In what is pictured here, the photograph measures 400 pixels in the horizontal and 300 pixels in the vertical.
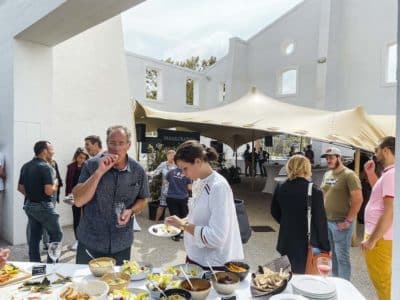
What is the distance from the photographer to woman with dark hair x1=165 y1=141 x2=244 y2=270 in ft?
6.02

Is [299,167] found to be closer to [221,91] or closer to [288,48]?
[288,48]

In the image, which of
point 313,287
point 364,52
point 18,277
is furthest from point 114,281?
point 364,52

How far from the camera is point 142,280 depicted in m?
1.84

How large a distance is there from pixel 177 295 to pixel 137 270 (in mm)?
418

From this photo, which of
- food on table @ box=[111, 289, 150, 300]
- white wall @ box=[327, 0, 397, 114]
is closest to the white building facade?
white wall @ box=[327, 0, 397, 114]

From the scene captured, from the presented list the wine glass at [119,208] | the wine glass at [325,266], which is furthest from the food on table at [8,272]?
the wine glass at [325,266]

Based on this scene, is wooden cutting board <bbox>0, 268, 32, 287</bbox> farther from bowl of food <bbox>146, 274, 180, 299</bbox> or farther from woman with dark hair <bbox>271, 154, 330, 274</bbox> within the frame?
woman with dark hair <bbox>271, 154, 330, 274</bbox>

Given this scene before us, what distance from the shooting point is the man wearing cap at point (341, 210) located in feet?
11.0

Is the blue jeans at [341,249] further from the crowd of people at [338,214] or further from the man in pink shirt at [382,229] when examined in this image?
the man in pink shirt at [382,229]

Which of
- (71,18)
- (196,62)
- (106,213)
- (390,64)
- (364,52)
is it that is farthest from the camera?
(196,62)

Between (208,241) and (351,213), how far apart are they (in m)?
2.20

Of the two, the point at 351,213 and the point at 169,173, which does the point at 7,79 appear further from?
the point at 351,213

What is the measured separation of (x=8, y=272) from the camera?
6.09ft

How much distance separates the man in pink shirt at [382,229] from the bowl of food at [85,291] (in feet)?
6.46
